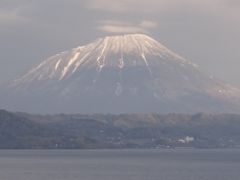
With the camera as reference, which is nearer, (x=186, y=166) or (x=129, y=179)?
(x=129, y=179)

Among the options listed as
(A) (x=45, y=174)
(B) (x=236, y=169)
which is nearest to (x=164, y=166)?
(B) (x=236, y=169)

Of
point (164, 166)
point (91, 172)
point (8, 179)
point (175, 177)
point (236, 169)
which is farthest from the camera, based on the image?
point (164, 166)

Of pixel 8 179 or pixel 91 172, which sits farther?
pixel 91 172

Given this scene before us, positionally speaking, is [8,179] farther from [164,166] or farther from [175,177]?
[164,166]

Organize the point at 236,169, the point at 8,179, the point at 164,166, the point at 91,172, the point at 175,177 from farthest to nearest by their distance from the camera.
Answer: the point at 164,166 < the point at 236,169 < the point at 91,172 < the point at 175,177 < the point at 8,179

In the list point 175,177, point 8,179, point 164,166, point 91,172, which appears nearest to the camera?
point 8,179

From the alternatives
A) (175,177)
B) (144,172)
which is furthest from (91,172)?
(175,177)

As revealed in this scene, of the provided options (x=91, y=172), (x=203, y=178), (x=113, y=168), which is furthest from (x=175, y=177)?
(x=113, y=168)

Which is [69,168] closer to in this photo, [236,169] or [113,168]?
[113,168]
